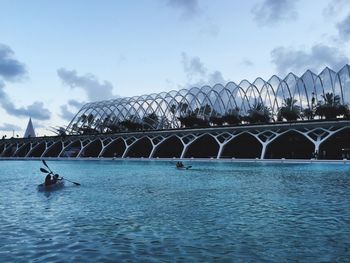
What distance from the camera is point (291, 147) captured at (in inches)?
3435

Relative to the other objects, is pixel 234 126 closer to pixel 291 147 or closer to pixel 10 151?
pixel 291 147

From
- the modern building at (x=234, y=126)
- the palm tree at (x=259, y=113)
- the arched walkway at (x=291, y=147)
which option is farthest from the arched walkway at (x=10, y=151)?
the arched walkway at (x=291, y=147)

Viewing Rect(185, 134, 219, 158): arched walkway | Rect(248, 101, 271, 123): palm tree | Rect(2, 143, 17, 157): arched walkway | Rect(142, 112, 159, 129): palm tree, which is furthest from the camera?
Rect(2, 143, 17, 157): arched walkway

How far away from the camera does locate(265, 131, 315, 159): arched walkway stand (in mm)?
84625

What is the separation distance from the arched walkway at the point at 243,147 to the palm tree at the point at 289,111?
10.9m

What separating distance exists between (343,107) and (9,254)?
87.6 m

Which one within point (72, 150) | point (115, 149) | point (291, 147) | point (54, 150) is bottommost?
point (291, 147)

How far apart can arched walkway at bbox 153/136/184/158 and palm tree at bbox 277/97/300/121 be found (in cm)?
2793

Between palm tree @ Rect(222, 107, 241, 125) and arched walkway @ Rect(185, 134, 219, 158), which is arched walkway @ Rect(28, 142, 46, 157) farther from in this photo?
palm tree @ Rect(222, 107, 241, 125)

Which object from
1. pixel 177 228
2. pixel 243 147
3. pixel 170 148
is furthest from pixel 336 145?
pixel 177 228

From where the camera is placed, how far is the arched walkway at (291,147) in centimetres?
8462

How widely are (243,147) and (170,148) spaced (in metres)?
22.5

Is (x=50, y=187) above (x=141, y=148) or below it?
below

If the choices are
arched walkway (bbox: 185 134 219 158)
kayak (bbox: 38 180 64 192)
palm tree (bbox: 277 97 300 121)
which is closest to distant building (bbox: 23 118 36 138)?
arched walkway (bbox: 185 134 219 158)
